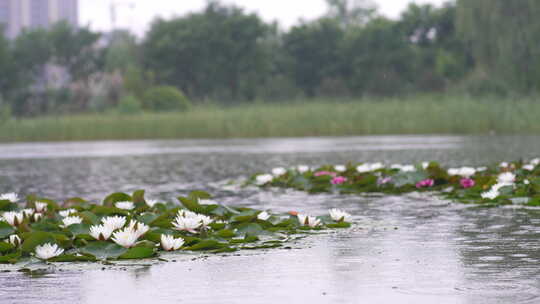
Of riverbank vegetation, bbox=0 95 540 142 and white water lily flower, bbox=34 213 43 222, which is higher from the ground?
white water lily flower, bbox=34 213 43 222

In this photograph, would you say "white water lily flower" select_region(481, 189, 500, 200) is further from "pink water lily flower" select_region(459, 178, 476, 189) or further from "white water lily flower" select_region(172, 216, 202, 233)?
"white water lily flower" select_region(172, 216, 202, 233)

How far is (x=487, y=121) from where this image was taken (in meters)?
32.3

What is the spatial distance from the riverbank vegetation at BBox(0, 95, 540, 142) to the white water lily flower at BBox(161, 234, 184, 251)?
26.4m

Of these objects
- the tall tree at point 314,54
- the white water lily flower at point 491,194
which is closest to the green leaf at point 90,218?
the white water lily flower at point 491,194

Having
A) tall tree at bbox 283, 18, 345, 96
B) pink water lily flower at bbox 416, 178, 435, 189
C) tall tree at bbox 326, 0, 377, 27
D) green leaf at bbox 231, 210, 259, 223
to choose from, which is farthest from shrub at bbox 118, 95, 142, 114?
tall tree at bbox 326, 0, 377, 27

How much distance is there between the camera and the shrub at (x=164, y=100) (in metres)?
47.3

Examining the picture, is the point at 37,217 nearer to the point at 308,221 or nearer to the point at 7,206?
the point at 7,206

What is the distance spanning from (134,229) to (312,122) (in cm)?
2736

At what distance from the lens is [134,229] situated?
6570mm

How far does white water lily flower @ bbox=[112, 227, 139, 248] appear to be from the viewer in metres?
6.28

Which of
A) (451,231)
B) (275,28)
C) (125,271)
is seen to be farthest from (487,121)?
(275,28)

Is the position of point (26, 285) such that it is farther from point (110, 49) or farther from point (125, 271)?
point (110, 49)

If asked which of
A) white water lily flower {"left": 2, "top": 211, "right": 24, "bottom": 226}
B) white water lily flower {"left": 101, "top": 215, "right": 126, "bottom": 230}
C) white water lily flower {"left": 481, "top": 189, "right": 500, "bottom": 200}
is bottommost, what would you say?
white water lily flower {"left": 481, "top": 189, "right": 500, "bottom": 200}

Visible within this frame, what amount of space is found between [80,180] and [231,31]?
4847 centimetres
